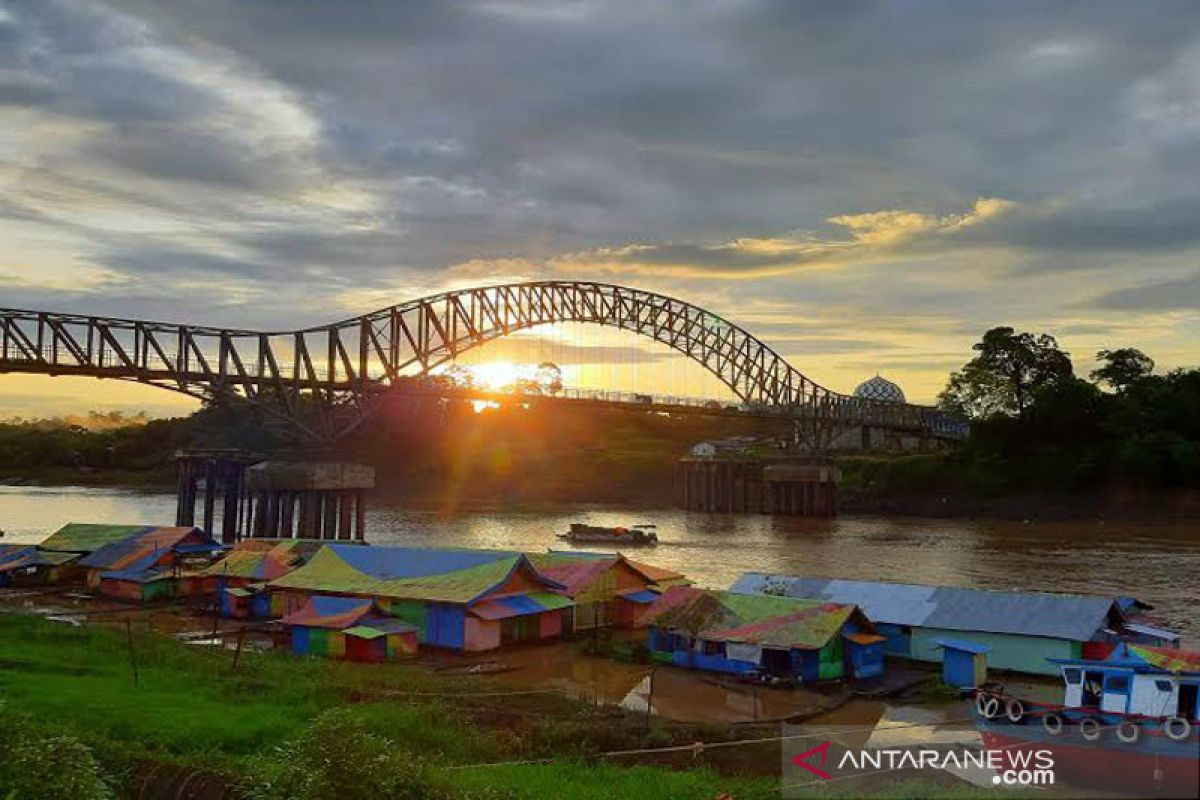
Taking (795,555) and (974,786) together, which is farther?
(795,555)

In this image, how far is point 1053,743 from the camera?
15312 millimetres

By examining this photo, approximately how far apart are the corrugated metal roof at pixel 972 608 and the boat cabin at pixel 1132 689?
1180cm

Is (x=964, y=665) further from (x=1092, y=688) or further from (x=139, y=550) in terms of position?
(x=139, y=550)

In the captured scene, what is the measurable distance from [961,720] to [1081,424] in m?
86.1

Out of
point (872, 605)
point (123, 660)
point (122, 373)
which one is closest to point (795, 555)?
point (872, 605)

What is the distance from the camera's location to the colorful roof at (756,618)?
2961 centimetres

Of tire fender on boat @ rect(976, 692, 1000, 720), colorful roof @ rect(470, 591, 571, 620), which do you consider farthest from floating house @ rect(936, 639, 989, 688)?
colorful roof @ rect(470, 591, 571, 620)

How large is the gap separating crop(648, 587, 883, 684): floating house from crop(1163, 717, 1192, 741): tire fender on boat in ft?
48.9

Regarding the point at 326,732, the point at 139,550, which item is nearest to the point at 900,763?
the point at 326,732

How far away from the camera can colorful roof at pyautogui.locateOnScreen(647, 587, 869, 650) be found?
97.1ft

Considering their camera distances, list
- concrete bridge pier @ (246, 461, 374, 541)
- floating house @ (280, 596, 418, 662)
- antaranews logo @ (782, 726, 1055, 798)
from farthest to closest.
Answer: concrete bridge pier @ (246, 461, 374, 541)
floating house @ (280, 596, 418, 662)
antaranews logo @ (782, 726, 1055, 798)

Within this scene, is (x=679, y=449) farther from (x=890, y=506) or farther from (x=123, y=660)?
(x=123, y=660)

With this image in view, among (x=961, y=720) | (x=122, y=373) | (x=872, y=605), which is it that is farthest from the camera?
(x=122, y=373)

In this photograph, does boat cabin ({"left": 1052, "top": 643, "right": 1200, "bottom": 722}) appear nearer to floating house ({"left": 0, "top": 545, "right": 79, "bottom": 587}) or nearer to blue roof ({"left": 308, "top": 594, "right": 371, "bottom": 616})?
blue roof ({"left": 308, "top": 594, "right": 371, "bottom": 616})
